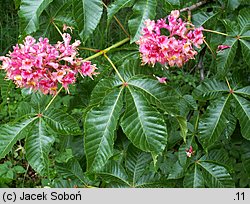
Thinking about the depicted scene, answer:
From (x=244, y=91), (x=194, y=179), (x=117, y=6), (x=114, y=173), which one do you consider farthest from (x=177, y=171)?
(x=117, y=6)

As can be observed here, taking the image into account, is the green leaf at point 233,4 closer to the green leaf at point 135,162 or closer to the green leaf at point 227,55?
the green leaf at point 227,55

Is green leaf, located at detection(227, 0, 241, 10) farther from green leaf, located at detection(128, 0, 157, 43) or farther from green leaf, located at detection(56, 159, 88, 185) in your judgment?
green leaf, located at detection(56, 159, 88, 185)

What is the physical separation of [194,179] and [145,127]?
0.37 m

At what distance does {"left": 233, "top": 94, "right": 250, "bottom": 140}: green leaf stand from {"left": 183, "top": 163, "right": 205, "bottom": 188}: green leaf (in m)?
0.20

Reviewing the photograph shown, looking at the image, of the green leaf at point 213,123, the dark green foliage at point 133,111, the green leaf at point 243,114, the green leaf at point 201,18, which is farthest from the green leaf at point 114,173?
the green leaf at point 201,18

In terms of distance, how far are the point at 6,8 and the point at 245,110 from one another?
2.89 meters

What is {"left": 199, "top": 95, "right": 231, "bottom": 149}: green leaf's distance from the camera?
1.17 m

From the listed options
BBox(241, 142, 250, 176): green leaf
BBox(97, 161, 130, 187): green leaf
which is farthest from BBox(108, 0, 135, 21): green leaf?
BBox(241, 142, 250, 176): green leaf

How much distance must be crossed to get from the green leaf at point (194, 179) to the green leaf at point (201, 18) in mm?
414

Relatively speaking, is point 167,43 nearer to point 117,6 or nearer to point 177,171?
point 117,6

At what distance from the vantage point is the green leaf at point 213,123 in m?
1.17

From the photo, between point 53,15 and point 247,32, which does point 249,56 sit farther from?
point 53,15

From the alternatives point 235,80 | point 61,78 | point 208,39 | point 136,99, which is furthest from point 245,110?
point 61,78

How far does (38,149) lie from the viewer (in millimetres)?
1056
